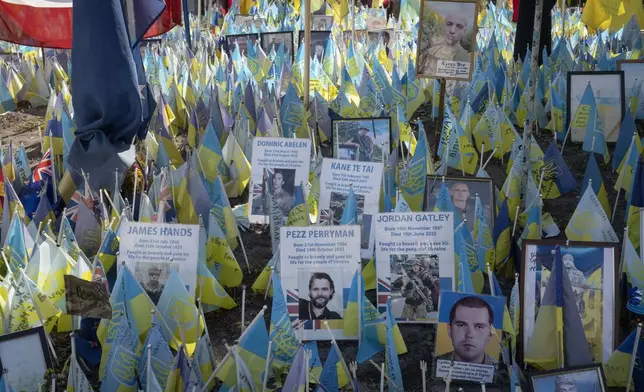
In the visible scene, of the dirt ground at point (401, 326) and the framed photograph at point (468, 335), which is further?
the dirt ground at point (401, 326)

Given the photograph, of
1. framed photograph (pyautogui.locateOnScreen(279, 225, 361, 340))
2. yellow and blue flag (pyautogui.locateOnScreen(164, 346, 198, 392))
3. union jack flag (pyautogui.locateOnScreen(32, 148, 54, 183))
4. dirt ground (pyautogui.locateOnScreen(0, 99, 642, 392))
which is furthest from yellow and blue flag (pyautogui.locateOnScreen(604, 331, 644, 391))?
union jack flag (pyautogui.locateOnScreen(32, 148, 54, 183))

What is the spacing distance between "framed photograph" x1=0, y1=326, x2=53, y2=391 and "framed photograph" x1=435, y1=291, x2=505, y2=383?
1.92 meters

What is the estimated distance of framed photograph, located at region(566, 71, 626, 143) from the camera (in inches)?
327

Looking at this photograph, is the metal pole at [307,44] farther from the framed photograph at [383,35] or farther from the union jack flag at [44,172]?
the framed photograph at [383,35]

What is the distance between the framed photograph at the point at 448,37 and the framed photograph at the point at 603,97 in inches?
65.6

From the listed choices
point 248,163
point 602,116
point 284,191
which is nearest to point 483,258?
point 284,191

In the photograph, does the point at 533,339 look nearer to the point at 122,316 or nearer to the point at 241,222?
the point at 122,316

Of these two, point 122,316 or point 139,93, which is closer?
point 122,316

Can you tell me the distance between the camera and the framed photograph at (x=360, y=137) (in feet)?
22.8

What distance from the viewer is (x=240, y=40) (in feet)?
38.0

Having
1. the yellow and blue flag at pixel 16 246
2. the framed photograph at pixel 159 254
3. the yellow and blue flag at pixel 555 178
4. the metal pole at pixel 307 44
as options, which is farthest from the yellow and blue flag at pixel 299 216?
the metal pole at pixel 307 44

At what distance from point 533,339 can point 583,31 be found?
35.4 feet

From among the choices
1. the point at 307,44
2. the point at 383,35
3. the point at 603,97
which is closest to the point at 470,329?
the point at 307,44

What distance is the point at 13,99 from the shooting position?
404 inches
